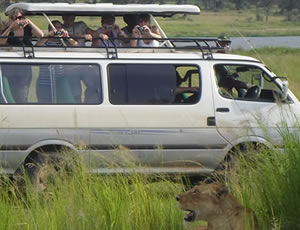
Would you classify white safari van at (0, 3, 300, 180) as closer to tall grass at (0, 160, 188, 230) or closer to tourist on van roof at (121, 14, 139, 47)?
tourist on van roof at (121, 14, 139, 47)

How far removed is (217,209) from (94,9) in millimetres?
5036

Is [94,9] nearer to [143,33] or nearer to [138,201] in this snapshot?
[143,33]

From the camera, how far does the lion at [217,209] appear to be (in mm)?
6320

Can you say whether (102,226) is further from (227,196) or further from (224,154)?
(224,154)

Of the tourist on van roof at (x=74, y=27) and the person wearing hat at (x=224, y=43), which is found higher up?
the tourist on van roof at (x=74, y=27)

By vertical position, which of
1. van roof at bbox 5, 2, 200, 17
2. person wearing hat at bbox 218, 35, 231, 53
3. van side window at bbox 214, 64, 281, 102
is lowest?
van side window at bbox 214, 64, 281, 102

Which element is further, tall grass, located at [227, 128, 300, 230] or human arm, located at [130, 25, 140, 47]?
human arm, located at [130, 25, 140, 47]

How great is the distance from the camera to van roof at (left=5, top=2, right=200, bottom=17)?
1061 centimetres

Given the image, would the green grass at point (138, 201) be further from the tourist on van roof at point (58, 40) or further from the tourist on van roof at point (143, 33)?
the tourist on van roof at point (143, 33)

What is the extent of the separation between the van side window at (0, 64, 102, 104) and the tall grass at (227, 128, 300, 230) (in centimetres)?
312

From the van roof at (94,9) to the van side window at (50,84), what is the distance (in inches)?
41.7

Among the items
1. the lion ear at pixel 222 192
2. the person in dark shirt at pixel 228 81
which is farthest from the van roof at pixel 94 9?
the lion ear at pixel 222 192

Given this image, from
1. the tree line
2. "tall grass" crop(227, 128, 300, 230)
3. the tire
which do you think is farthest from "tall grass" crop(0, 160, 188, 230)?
the tree line

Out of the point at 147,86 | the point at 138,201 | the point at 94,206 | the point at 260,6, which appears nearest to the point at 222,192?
the point at 138,201
